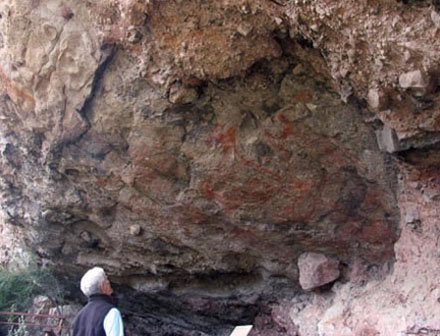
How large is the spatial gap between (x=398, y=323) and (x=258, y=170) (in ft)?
3.40

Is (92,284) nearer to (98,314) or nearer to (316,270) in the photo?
(98,314)

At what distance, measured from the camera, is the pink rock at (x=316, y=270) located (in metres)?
3.29

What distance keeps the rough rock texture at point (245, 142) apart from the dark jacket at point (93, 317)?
0.89m

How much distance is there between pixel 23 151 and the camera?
3.66 m

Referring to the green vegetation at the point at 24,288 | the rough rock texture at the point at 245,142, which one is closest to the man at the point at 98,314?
the rough rock texture at the point at 245,142

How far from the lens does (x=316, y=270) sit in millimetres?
3311

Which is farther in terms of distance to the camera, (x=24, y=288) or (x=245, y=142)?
(x=24, y=288)

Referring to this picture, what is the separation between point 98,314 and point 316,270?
53.6 inches

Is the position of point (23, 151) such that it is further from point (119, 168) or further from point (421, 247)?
point (421, 247)

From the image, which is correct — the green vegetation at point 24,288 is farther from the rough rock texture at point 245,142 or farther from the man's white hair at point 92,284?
the man's white hair at point 92,284

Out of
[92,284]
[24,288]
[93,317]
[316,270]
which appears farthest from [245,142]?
[24,288]

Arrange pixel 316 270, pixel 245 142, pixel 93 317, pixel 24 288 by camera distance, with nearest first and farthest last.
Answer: pixel 93 317 < pixel 245 142 < pixel 316 270 < pixel 24 288

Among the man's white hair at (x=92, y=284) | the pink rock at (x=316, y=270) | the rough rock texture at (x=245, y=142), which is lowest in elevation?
the pink rock at (x=316, y=270)

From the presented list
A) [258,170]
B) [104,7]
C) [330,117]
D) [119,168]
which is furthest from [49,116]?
[330,117]
